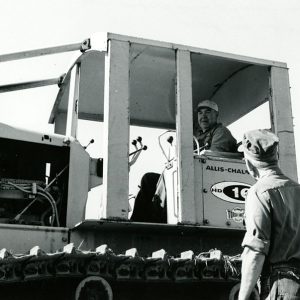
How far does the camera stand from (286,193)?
9.91ft

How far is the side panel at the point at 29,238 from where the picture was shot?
509 centimetres

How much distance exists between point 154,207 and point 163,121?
2.34m

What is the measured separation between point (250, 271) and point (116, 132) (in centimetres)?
273

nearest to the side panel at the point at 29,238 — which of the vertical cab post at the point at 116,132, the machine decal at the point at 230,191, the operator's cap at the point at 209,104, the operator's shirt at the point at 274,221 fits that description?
the vertical cab post at the point at 116,132

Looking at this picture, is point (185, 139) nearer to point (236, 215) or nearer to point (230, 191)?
point (230, 191)

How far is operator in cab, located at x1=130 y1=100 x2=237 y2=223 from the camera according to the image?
5.88m

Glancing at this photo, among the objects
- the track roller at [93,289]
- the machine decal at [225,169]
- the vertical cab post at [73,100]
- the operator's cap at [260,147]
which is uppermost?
the vertical cab post at [73,100]

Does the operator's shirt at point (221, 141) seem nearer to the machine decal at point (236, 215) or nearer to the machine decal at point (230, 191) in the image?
the machine decal at point (230, 191)

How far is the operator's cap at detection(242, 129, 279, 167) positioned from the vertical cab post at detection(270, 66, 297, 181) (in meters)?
2.78

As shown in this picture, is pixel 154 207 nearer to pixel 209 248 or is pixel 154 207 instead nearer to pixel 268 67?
pixel 209 248

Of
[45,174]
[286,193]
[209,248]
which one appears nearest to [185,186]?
[209,248]

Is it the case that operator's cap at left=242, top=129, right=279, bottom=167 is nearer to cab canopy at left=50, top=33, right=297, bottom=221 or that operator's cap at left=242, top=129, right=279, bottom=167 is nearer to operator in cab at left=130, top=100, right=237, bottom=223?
cab canopy at left=50, top=33, right=297, bottom=221

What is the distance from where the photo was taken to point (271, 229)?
2982 mm

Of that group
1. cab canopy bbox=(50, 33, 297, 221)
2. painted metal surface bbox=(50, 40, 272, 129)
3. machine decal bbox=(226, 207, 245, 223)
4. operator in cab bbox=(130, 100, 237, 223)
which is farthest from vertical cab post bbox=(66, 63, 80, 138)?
machine decal bbox=(226, 207, 245, 223)
